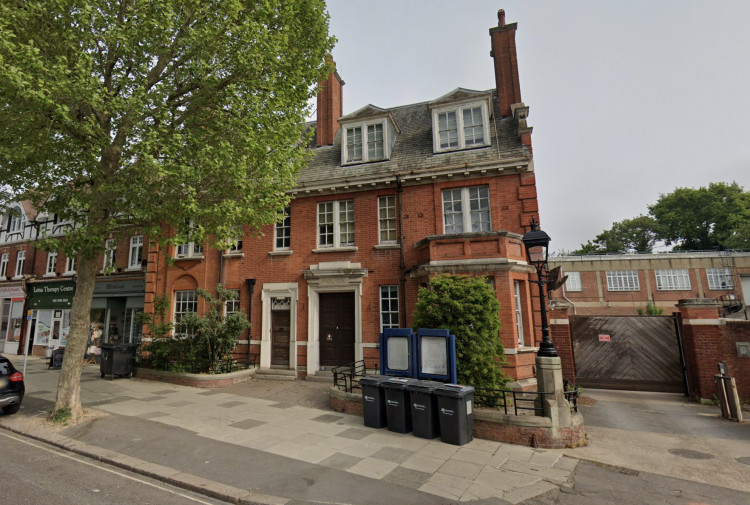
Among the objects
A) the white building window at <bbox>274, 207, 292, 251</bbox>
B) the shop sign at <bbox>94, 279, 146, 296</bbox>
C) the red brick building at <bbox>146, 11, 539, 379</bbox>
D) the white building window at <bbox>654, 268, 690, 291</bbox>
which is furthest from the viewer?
the white building window at <bbox>654, 268, 690, 291</bbox>

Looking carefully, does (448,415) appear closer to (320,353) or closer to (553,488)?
(553,488)

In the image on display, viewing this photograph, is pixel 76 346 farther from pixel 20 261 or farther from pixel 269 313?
pixel 20 261

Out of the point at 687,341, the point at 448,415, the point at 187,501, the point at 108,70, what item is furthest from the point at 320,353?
the point at 687,341

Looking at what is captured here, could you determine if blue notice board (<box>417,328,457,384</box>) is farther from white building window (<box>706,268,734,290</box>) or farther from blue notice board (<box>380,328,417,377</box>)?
white building window (<box>706,268,734,290</box>)

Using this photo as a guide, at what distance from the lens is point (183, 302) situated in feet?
55.3

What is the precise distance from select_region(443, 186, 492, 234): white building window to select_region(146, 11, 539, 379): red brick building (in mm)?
38

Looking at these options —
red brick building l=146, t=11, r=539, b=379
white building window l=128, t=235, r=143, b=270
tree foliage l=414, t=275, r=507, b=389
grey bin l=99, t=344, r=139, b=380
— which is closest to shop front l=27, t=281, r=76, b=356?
white building window l=128, t=235, r=143, b=270

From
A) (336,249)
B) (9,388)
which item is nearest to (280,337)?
(336,249)

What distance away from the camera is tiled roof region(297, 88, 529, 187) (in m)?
13.7

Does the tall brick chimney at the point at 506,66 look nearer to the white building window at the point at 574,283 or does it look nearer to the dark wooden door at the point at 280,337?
the dark wooden door at the point at 280,337

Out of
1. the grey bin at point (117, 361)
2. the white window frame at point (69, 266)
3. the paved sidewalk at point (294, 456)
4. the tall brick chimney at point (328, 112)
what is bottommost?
the paved sidewalk at point (294, 456)

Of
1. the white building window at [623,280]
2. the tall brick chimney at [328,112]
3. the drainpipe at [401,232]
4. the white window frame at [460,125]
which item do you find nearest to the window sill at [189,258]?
the tall brick chimney at [328,112]

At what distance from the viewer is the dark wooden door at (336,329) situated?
14.3 metres

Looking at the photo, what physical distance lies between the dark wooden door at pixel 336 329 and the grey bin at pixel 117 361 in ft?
25.6
